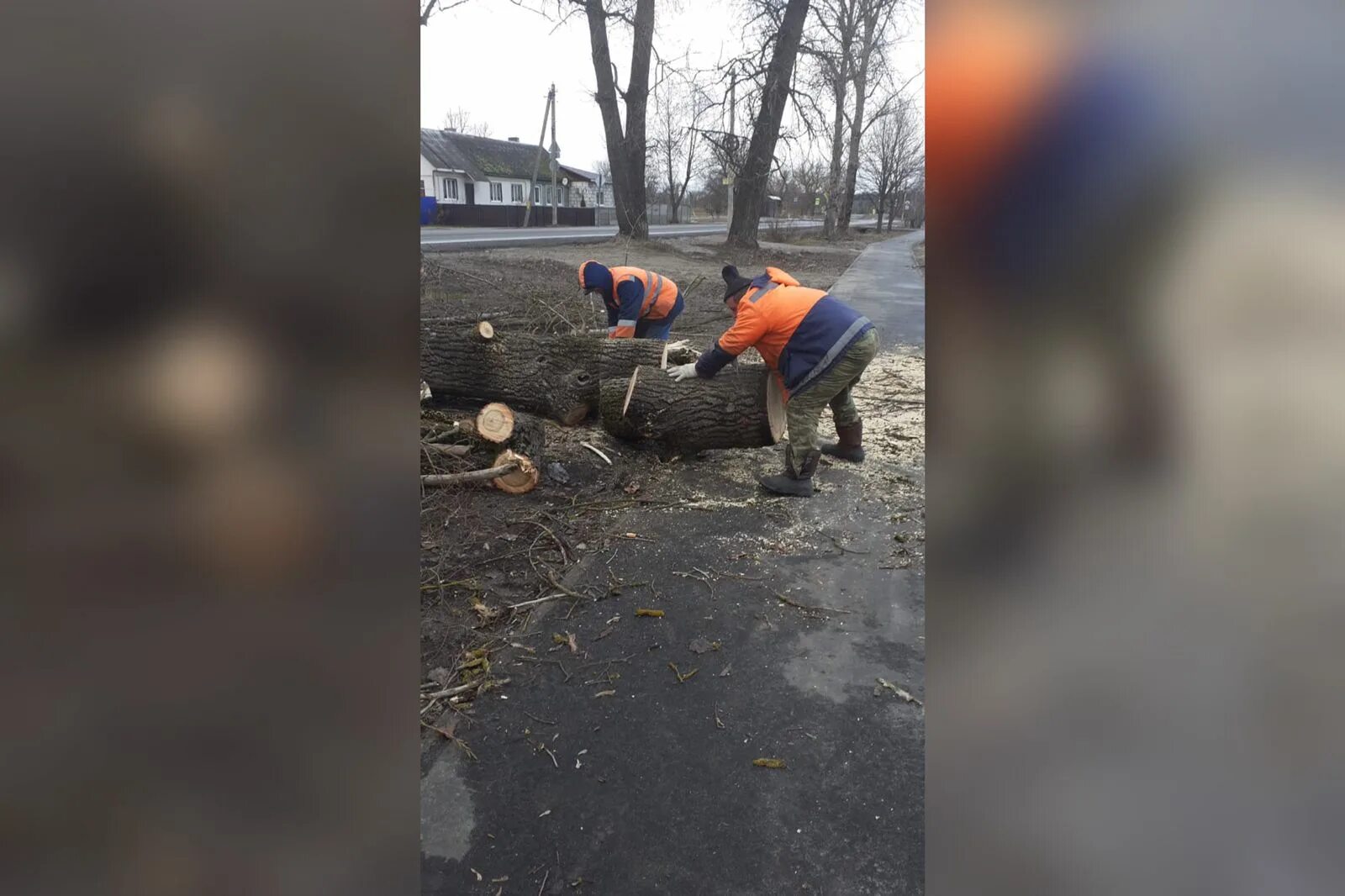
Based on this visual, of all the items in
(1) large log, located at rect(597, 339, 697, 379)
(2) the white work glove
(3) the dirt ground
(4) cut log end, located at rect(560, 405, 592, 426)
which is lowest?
(3) the dirt ground

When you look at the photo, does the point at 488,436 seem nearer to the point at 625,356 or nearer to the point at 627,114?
the point at 625,356

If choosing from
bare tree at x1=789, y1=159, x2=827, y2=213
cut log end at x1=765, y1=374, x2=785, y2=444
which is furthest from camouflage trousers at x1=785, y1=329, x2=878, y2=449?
bare tree at x1=789, y1=159, x2=827, y2=213

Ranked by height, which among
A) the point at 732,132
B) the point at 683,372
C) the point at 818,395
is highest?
the point at 732,132

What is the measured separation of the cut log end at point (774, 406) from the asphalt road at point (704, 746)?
1282 millimetres

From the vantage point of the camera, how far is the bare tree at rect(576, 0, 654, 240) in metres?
20.8

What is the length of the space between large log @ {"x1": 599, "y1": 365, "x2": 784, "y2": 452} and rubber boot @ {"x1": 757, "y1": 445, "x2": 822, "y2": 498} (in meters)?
0.38

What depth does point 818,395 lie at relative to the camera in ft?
17.1

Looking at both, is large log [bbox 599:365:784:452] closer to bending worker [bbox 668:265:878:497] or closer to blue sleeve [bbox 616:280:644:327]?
bending worker [bbox 668:265:878:497]
